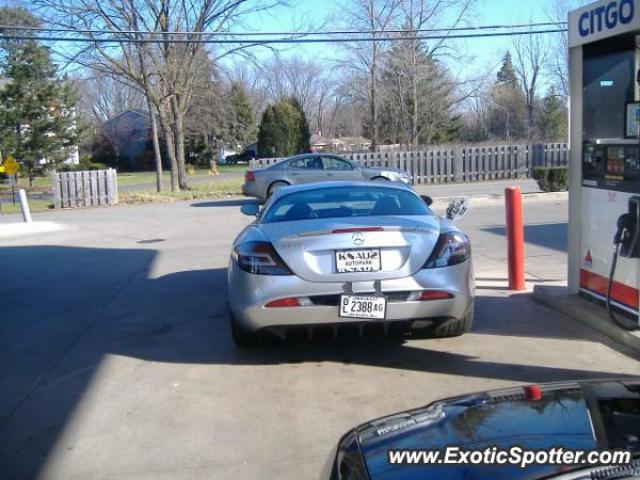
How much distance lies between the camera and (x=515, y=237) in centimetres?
793

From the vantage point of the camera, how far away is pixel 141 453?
4219 mm

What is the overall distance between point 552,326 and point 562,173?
572 inches

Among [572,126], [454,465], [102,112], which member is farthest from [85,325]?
[102,112]

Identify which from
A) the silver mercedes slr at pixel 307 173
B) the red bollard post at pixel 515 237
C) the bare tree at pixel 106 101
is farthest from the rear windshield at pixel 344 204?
the bare tree at pixel 106 101

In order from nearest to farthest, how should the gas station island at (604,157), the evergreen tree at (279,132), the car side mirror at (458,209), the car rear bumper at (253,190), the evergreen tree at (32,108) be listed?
1. the gas station island at (604,157)
2. the car side mirror at (458,209)
3. the car rear bumper at (253,190)
4. the evergreen tree at (32,108)
5. the evergreen tree at (279,132)

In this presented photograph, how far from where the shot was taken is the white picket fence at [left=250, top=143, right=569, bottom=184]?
94.4 ft

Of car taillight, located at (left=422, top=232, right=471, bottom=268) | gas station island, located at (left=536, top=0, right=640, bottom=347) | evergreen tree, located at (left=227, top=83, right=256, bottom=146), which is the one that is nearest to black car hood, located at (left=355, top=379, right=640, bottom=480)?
car taillight, located at (left=422, top=232, right=471, bottom=268)

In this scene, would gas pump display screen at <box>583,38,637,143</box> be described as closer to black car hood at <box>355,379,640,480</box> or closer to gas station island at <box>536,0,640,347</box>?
gas station island at <box>536,0,640,347</box>

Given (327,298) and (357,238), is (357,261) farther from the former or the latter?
(327,298)

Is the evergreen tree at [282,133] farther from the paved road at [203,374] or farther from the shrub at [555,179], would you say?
the paved road at [203,374]

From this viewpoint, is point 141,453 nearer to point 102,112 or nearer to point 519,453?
point 519,453

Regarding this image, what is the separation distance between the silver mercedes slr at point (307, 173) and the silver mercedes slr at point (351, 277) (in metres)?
15.1

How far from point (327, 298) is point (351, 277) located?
24 cm

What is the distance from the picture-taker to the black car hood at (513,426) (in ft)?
7.11
